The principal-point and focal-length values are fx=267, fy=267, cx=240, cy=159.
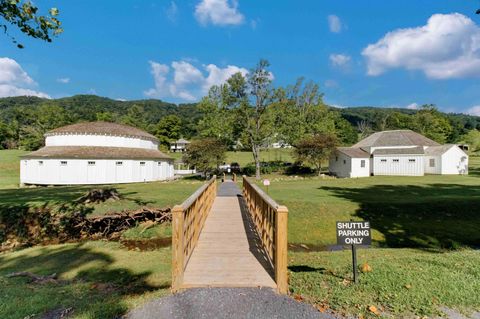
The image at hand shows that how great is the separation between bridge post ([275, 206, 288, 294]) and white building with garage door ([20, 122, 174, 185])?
2392cm

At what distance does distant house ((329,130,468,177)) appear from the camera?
30.4 m

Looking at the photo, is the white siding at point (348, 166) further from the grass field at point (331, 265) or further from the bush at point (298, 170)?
the grass field at point (331, 265)

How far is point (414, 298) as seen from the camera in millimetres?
3592

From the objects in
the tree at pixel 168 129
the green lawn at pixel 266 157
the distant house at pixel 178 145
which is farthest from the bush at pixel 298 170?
the distant house at pixel 178 145

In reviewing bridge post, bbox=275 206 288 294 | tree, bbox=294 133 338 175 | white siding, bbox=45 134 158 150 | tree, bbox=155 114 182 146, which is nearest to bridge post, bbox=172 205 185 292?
bridge post, bbox=275 206 288 294

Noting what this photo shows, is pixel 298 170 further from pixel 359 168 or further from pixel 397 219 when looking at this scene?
pixel 397 219

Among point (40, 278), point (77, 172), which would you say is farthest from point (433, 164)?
point (77, 172)

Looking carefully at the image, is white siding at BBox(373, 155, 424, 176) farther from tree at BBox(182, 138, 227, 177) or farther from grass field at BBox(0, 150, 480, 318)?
tree at BBox(182, 138, 227, 177)

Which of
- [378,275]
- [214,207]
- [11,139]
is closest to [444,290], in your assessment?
[378,275]

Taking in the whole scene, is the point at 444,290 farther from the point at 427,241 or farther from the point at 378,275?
the point at 427,241

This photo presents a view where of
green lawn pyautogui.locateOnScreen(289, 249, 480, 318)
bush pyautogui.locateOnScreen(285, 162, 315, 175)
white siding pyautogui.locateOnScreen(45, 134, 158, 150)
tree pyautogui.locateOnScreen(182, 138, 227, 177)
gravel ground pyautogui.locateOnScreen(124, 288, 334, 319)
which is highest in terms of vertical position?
white siding pyautogui.locateOnScreen(45, 134, 158, 150)

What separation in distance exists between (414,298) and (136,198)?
13860mm

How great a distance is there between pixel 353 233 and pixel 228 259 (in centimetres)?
245

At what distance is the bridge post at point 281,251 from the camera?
13.5 feet
